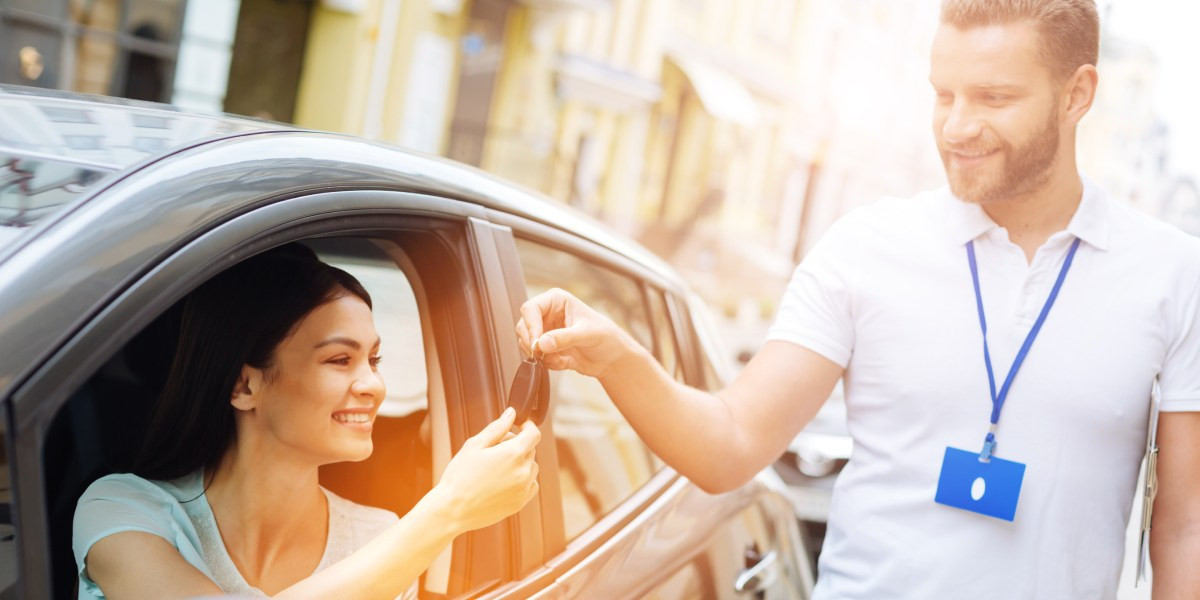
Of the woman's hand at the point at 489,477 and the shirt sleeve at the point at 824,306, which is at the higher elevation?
the shirt sleeve at the point at 824,306

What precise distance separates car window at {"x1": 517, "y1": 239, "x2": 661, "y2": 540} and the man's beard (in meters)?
0.67

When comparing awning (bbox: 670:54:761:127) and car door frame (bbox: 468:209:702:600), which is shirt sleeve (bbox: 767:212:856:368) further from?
awning (bbox: 670:54:761:127)

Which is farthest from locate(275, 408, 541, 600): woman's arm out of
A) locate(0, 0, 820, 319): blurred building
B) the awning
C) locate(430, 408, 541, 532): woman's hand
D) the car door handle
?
the awning

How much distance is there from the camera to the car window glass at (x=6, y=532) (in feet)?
3.13

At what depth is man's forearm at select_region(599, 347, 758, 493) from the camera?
5.80 feet

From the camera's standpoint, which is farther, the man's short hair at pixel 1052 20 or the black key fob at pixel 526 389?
the man's short hair at pixel 1052 20

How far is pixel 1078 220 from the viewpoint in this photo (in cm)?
191

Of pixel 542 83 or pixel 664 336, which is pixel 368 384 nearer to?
pixel 664 336

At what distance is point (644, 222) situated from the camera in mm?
18672

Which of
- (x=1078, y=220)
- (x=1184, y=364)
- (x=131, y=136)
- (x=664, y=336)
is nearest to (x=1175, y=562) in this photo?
(x=1184, y=364)

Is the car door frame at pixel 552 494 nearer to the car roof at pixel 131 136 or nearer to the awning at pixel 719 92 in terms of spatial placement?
the car roof at pixel 131 136

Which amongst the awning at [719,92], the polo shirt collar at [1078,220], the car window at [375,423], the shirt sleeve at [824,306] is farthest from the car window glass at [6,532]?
the awning at [719,92]

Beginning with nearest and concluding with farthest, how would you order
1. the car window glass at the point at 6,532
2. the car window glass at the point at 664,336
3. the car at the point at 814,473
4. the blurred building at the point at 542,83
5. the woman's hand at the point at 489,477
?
1. the car window glass at the point at 6,532
2. the woman's hand at the point at 489,477
3. the car window glass at the point at 664,336
4. the car at the point at 814,473
5. the blurred building at the point at 542,83

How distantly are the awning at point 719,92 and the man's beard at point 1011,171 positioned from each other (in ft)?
53.5
